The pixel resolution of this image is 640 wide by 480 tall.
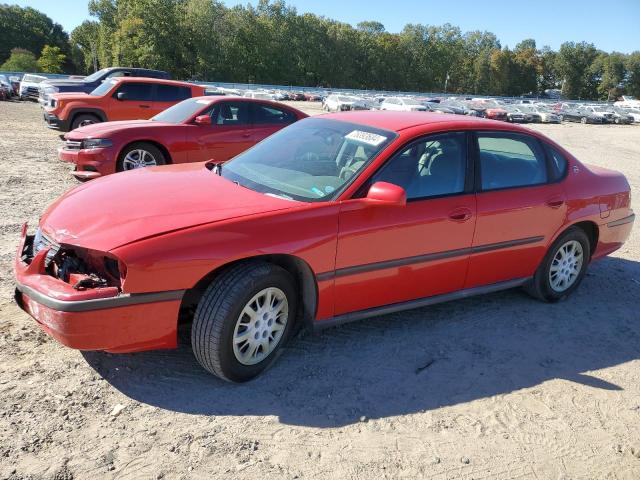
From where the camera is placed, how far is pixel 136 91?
12.3 m

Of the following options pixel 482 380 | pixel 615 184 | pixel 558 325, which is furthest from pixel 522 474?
pixel 615 184

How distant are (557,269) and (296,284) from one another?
2.69m

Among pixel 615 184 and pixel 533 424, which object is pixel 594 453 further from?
pixel 615 184

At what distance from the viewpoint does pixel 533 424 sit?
3.19 metres

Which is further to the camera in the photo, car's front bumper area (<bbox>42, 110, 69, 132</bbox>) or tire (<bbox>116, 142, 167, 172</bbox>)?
car's front bumper area (<bbox>42, 110, 69, 132</bbox>)

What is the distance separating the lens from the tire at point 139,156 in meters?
7.86

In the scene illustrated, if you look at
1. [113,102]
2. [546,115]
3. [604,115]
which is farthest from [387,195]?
[604,115]

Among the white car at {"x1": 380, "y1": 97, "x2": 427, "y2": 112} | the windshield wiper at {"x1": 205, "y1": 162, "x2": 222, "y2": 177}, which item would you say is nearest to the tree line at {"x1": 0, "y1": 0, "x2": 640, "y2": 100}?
the white car at {"x1": 380, "y1": 97, "x2": 427, "y2": 112}

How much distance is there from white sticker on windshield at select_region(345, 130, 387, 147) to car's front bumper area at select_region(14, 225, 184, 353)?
1.73 metres

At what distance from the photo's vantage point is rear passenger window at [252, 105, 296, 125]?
9.14 meters

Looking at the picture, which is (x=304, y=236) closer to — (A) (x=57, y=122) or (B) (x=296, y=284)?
(B) (x=296, y=284)

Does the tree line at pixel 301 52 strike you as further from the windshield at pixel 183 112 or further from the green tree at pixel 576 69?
the windshield at pixel 183 112

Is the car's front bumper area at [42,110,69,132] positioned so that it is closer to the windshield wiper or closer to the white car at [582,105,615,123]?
the windshield wiper

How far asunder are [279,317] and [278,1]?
10532cm
